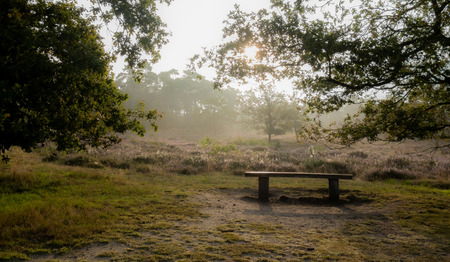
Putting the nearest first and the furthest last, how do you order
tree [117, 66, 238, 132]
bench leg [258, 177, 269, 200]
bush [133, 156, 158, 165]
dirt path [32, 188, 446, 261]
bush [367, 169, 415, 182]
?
dirt path [32, 188, 446, 261]
bench leg [258, 177, 269, 200]
bush [367, 169, 415, 182]
bush [133, 156, 158, 165]
tree [117, 66, 238, 132]

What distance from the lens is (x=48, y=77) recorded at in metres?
5.51

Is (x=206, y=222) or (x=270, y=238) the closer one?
(x=270, y=238)

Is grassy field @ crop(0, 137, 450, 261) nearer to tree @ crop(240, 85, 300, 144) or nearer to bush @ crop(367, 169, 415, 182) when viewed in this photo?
bush @ crop(367, 169, 415, 182)

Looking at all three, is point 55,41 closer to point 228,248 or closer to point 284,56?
point 228,248

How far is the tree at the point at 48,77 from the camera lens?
5.13 metres

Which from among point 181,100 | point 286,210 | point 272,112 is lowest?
point 286,210

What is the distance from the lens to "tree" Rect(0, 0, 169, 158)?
513cm

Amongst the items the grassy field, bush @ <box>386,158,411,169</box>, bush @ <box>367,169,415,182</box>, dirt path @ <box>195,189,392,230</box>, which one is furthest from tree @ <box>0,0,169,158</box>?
bush @ <box>386,158,411,169</box>

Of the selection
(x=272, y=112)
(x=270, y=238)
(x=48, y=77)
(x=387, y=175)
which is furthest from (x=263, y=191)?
(x=272, y=112)

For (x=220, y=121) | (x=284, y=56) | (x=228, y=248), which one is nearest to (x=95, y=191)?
(x=228, y=248)

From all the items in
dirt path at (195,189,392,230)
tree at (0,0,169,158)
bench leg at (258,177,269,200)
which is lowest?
dirt path at (195,189,392,230)

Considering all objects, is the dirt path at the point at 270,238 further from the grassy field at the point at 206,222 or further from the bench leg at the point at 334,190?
the bench leg at the point at 334,190

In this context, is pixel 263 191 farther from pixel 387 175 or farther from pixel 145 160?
pixel 145 160

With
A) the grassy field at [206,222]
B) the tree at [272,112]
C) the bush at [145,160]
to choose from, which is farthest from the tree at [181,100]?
the grassy field at [206,222]
